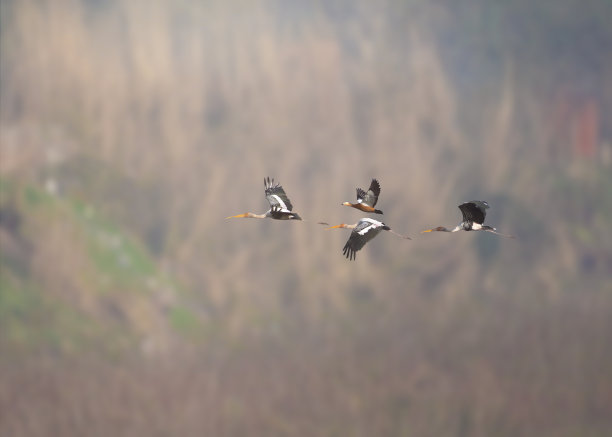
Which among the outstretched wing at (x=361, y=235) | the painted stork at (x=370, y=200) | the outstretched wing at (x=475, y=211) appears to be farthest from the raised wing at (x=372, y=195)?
the outstretched wing at (x=475, y=211)

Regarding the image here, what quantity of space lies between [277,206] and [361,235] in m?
5.82

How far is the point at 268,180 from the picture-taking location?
52000 millimetres

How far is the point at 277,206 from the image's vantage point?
158 feet

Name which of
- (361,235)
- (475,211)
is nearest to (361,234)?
(361,235)

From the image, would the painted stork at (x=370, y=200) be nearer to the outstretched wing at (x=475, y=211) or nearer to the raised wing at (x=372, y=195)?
the raised wing at (x=372, y=195)

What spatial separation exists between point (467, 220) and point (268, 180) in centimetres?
1327

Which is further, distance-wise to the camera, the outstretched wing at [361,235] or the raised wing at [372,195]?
the raised wing at [372,195]

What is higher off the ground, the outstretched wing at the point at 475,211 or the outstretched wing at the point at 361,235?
the outstretched wing at the point at 475,211

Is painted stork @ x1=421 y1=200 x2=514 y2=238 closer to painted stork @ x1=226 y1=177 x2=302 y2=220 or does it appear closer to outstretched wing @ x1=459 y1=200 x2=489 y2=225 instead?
outstretched wing @ x1=459 y1=200 x2=489 y2=225

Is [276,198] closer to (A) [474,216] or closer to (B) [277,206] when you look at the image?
(B) [277,206]

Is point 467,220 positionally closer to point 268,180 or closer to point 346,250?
point 346,250

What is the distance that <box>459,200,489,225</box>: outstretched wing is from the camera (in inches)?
1736

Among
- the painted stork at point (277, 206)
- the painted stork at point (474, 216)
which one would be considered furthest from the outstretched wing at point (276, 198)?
the painted stork at point (474, 216)

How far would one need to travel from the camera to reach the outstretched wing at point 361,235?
44.2 m
